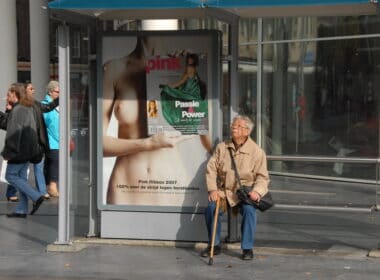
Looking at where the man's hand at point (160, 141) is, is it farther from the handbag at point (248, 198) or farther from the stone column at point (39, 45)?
the stone column at point (39, 45)

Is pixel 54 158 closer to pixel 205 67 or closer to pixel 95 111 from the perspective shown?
pixel 95 111

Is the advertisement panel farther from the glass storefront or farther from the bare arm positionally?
the glass storefront

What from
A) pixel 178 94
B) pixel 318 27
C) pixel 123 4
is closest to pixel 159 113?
pixel 178 94

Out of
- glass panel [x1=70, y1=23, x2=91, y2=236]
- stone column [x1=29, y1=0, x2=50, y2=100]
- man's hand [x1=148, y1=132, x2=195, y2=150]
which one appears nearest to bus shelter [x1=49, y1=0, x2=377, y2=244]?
glass panel [x1=70, y1=23, x2=91, y2=236]

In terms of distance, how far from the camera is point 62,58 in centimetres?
748

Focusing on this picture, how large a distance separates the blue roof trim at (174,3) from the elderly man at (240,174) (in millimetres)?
1138

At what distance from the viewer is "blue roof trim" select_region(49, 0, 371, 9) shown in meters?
6.62

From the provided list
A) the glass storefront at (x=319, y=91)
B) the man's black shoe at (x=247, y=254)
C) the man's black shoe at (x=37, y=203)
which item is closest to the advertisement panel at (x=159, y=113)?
the man's black shoe at (x=247, y=254)

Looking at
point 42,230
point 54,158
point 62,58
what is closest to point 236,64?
point 62,58

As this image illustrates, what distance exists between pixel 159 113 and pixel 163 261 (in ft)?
5.03

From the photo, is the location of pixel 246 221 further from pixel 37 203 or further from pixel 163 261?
pixel 37 203

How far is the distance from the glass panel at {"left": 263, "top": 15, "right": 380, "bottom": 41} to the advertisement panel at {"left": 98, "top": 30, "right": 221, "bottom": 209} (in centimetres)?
655

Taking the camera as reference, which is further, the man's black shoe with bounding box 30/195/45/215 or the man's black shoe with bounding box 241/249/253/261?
the man's black shoe with bounding box 30/195/45/215

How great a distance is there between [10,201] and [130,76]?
13.9 ft
